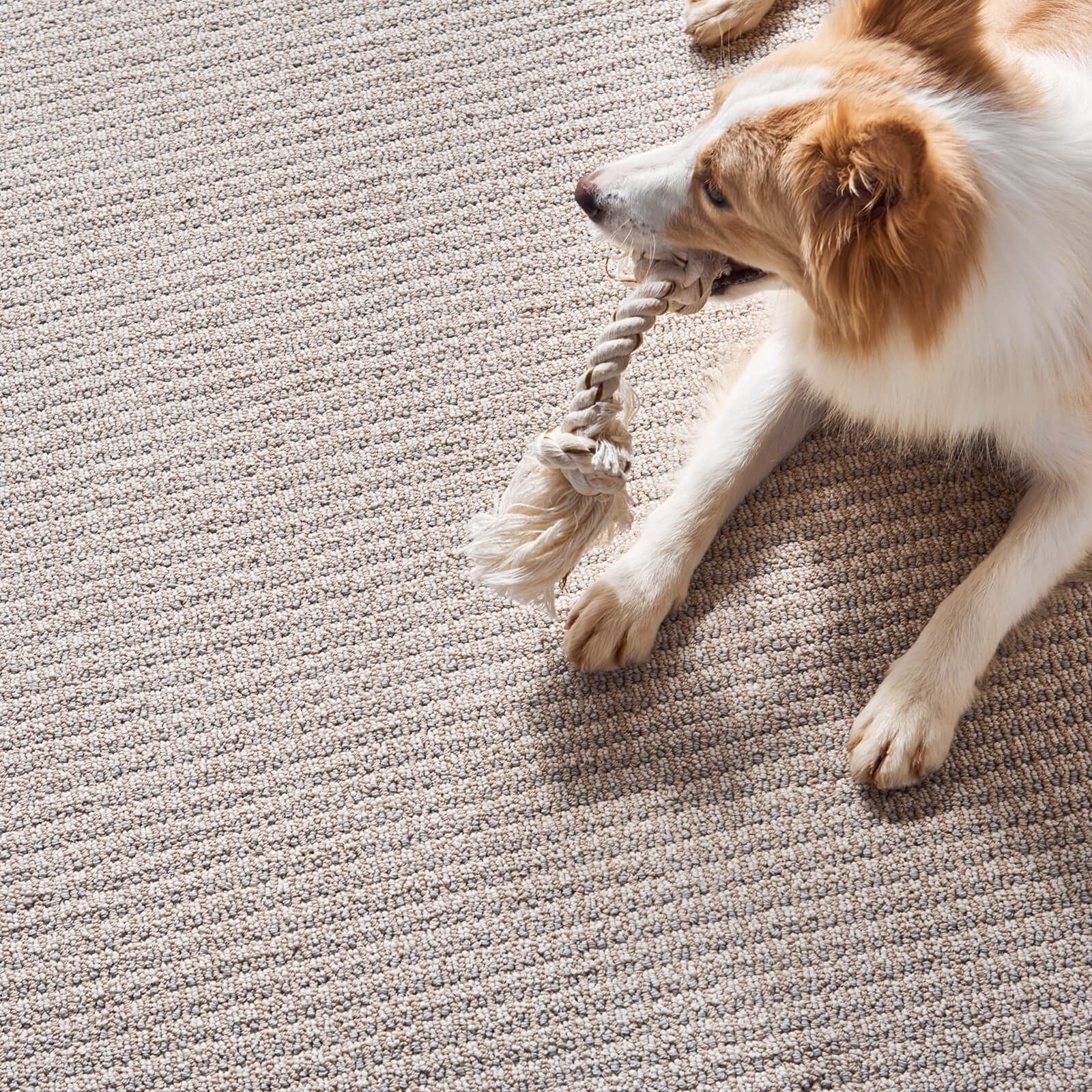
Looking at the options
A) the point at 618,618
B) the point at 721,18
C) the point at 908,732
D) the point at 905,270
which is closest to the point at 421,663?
the point at 618,618

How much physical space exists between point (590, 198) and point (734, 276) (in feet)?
0.59

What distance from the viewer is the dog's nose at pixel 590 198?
112 cm

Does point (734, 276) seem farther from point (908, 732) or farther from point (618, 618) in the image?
point (908, 732)

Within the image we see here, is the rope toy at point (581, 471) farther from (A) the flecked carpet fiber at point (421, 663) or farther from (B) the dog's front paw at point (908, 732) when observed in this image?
(B) the dog's front paw at point (908, 732)

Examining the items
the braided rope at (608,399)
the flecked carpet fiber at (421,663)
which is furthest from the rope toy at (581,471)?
the flecked carpet fiber at (421,663)

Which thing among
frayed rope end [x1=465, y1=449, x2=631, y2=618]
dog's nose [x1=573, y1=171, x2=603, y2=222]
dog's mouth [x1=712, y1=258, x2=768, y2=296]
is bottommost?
frayed rope end [x1=465, y1=449, x2=631, y2=618]

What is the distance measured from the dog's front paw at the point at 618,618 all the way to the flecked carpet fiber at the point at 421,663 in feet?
0.14

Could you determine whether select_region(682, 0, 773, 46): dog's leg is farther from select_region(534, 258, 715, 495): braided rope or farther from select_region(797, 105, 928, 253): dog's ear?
select_region(797, 105, 928, 253): dog's ear

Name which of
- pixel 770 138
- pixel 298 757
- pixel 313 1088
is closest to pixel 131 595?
pixel 298 757

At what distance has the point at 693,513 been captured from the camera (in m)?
1.22

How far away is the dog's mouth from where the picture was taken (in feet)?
3.71

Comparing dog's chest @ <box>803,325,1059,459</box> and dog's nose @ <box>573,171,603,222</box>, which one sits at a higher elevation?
dog's nose @ <box>573,171,603,222</box>

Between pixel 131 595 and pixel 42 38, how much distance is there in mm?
880

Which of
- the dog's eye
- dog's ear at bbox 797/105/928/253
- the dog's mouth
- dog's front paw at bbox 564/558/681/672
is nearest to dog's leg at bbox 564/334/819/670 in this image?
dog's front paw at bbox 564/558/681/672
